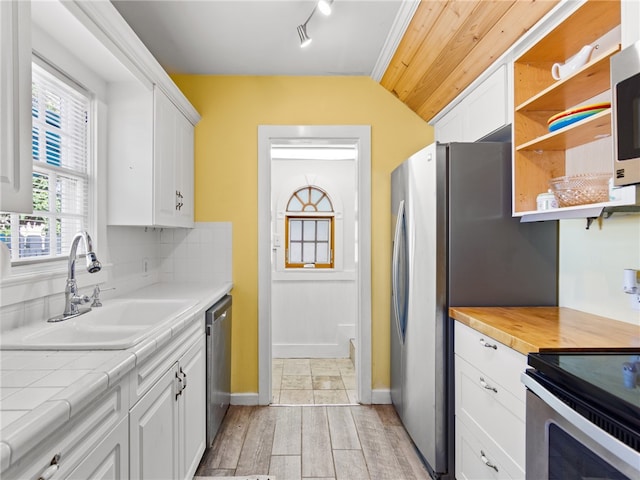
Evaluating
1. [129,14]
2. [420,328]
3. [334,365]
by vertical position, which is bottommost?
[334,365]

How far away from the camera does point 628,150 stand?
1064 mm

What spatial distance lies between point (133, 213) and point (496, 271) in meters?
2.06

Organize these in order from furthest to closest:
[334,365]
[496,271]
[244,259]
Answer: [334,365]
[244,259]
[496,271]

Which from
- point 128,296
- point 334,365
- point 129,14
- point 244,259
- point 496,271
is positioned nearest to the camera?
point 496,271

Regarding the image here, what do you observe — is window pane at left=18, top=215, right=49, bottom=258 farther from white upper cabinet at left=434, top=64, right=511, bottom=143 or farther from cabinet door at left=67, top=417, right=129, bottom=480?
white upper cabinet at left=434, top=64, right=511, bottom=143

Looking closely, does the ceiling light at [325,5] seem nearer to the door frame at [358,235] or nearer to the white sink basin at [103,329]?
the door frame at [358,235]

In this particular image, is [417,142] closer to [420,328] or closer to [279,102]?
[279,102]

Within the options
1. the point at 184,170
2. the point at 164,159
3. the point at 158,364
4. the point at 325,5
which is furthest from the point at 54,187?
the point at 325,5

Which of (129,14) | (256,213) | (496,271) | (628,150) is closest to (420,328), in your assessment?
(496,271)

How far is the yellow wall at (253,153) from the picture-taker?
9.48ft

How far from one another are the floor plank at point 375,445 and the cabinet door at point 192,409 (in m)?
0.97

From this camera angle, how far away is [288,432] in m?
2.45

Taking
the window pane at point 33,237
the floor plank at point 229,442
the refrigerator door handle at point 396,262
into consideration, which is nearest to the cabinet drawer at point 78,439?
the window pane at point 33,237

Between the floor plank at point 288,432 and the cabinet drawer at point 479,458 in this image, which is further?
the floor plank at point 288,432
